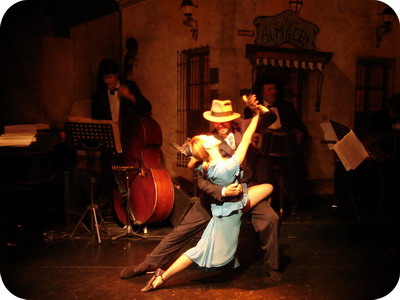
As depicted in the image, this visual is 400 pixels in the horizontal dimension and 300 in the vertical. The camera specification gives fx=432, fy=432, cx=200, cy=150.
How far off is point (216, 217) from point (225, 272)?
2.80 feet

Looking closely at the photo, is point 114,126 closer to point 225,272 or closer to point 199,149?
point 199,149

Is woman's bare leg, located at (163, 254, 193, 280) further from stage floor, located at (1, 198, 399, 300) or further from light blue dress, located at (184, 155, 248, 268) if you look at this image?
stage floor, located at (1, 198, 399, 300)

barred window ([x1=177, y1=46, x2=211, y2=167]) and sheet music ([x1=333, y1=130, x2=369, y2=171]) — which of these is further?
barred window ([x1=177, y1=46, x2=211, y2=167])

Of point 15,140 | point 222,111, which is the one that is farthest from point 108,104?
point 222,111

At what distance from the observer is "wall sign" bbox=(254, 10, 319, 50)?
7.58 meters

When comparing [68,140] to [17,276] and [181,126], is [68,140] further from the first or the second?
[181,126]

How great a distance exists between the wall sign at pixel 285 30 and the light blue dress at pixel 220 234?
14.3ft

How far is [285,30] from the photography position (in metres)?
7.77

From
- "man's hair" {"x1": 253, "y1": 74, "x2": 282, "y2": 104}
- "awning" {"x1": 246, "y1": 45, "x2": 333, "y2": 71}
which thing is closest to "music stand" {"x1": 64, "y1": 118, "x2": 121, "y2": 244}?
"man's hair" {"x1": 253, "y1": 74, "x2": 282, "y2": 104}

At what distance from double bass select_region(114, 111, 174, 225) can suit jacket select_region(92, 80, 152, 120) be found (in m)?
0.44

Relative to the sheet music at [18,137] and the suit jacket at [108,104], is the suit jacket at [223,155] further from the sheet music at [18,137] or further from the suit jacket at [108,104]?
the sheet music at [18,137]

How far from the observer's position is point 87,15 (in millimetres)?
8625

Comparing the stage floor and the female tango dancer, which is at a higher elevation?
the female tango dancer

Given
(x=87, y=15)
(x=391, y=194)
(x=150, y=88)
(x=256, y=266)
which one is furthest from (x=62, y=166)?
(x=391, y=194)
